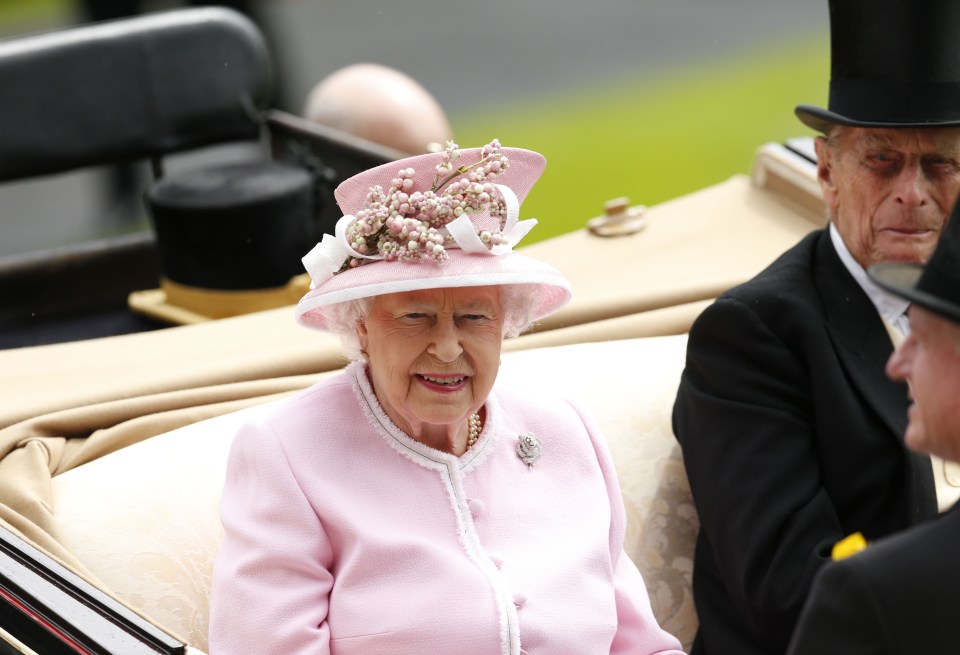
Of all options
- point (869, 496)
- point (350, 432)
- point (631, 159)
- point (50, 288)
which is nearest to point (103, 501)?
point (350, 432)

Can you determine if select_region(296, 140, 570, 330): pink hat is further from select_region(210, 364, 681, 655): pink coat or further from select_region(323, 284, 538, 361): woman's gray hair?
select_region(210, 364, 681, 655): pink coat

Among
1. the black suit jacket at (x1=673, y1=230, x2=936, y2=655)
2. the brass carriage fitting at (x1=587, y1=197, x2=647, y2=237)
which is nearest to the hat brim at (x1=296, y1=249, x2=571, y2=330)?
the black suit jacket at (x1=673, y1=230, x2=936, y2=655)

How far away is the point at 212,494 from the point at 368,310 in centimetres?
57

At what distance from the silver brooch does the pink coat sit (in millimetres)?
10

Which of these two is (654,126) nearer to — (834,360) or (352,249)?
(834,360)

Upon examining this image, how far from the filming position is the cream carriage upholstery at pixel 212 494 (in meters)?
2.46

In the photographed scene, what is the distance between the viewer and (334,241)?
221cm

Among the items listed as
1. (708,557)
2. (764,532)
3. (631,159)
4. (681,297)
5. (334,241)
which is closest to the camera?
(334,241)

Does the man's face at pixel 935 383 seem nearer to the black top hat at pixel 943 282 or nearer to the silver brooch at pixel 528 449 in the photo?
the black top hat at pixel 943 282

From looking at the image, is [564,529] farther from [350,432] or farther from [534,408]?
[350,432]

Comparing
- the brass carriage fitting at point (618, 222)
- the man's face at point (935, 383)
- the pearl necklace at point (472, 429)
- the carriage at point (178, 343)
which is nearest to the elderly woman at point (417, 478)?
the pearl necklace at point (472, 429)

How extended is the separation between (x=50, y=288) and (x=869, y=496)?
11.5ft

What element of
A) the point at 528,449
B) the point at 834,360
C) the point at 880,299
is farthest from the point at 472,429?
the point at 880,299

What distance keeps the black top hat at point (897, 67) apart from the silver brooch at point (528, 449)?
0.80 meters
